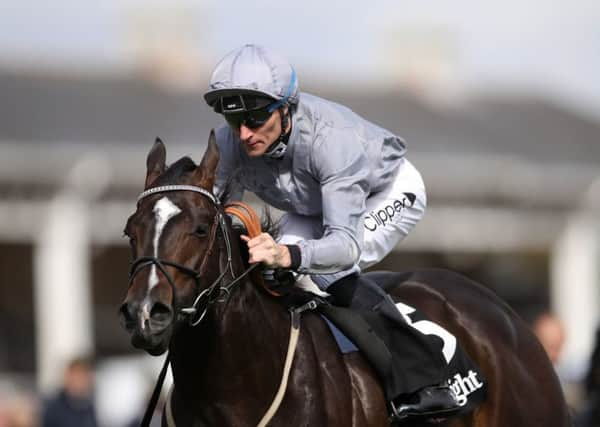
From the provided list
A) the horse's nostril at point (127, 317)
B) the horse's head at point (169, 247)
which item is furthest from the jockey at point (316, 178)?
the horse's nostril at point (127, 317)

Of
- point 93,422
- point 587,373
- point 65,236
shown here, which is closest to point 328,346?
point 587,373

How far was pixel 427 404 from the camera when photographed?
5.52 metres

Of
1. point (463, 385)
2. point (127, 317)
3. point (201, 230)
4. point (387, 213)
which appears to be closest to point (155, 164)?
point (201, 230)

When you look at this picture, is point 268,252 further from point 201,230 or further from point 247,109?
point 247,109

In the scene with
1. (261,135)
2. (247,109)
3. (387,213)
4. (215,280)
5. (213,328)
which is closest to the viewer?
(215,280)

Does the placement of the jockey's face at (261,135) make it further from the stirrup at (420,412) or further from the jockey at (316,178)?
the stirrup at (420,412)

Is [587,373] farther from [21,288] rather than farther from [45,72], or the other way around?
[45,72]

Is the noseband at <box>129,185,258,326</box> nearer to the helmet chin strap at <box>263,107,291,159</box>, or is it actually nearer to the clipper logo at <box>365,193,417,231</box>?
the helmet chin strap at <box>263,107,291,159</box>

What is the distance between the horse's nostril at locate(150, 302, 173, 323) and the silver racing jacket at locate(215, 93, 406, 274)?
664 mm

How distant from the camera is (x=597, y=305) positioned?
1872 cm

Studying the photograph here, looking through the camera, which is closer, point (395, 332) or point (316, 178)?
point (316, 178)

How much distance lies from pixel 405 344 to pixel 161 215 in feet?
4.86

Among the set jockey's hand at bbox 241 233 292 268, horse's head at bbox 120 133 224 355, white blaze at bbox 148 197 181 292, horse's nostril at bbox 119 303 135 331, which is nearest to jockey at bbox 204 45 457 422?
jockey's hand at bbox 241 233 292 268

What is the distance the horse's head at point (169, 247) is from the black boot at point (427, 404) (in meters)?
1.19
